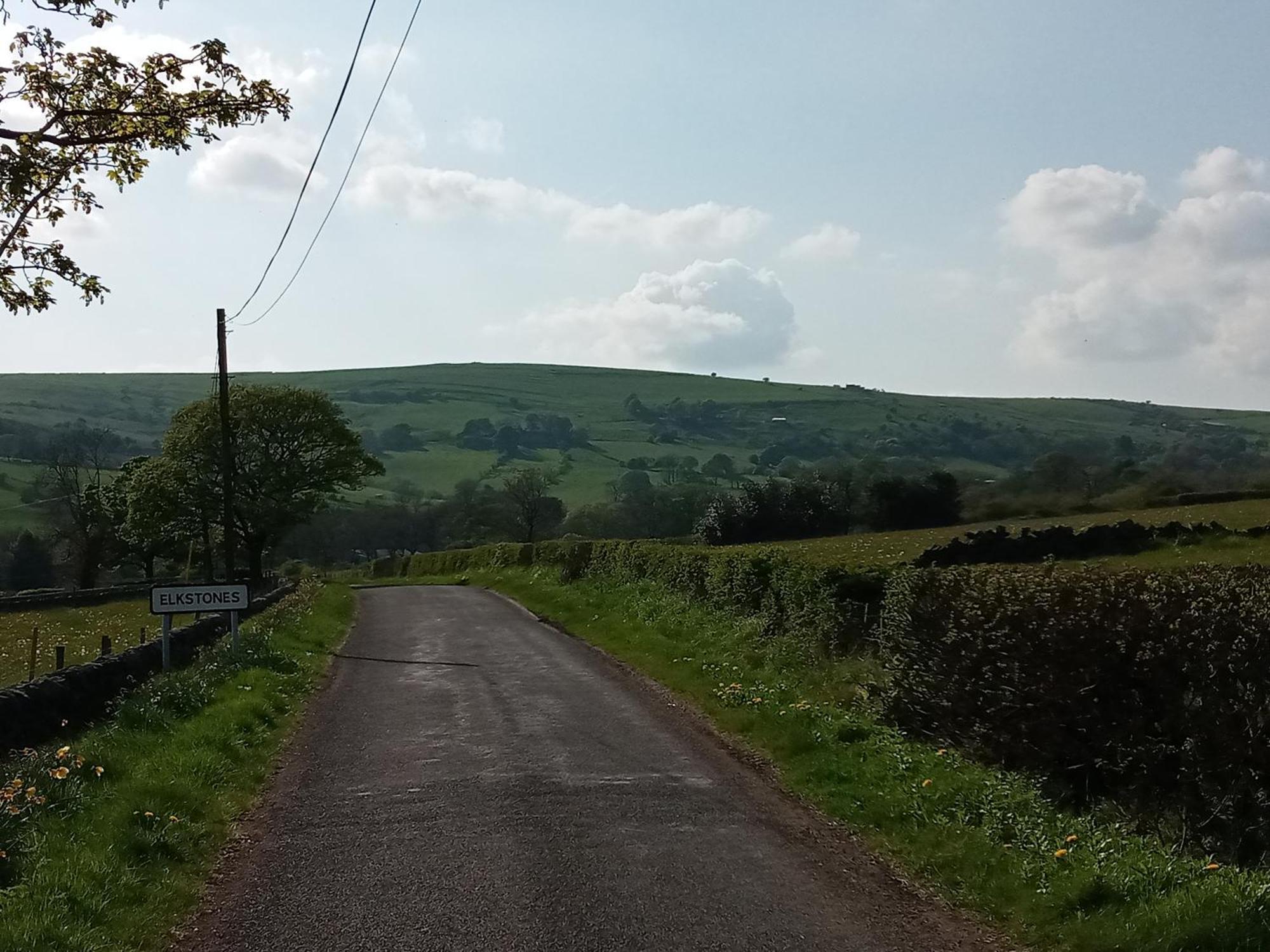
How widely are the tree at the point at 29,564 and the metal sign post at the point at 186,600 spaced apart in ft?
261

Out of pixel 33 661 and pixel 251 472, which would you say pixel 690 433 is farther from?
pixel 33 661

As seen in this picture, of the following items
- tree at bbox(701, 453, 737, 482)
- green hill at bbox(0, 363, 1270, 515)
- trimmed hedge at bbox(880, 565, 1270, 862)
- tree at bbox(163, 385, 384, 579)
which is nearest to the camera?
trimmed hedge at bbox(880, 565, 1270, 862)

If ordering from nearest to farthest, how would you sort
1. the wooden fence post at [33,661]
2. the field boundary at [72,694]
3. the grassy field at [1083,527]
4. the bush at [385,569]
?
the field boundary at [72,694], the wooden fence post at [33,661], the grassy field at [1083,527], the bush at [385,569]

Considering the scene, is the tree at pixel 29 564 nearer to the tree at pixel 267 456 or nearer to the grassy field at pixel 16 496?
the grassy field at pixel 16 496

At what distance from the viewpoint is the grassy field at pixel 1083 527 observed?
35281 millimetres

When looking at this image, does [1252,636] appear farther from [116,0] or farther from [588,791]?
[116,0]

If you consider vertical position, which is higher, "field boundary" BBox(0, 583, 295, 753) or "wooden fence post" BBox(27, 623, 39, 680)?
"field boundary" BBox(0, 583, 295, 753)

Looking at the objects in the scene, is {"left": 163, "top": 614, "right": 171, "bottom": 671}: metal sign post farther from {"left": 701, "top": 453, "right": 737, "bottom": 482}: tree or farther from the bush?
{"left": 701, "top": 453, "right": 737, "bottom": 482}: tree

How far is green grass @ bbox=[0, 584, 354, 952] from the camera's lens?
6.24 m

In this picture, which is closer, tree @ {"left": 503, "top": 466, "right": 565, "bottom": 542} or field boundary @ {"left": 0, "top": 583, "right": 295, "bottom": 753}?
field boundary @ {"left": 0, "top": 583, "right": 295, "bottom": 753}

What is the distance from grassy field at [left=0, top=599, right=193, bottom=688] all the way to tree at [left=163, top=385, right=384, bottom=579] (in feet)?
26.5

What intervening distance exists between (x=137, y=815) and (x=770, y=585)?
38.5 feet

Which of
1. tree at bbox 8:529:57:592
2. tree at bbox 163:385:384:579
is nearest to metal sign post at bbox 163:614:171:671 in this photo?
tree at bbox 163:385:384:579

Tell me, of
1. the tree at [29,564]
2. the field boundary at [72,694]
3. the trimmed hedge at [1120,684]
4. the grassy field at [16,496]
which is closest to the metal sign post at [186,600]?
the field boundary at [72,694]
